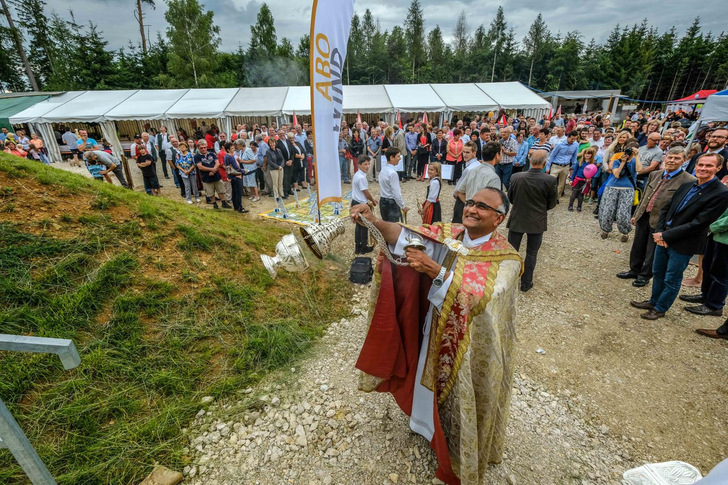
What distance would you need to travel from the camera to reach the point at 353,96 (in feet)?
62.5

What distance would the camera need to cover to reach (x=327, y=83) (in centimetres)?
324

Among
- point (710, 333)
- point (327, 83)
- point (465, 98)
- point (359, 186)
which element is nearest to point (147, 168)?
point (359, 186)

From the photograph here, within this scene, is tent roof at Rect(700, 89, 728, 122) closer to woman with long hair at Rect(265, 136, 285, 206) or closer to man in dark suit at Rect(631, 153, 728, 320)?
man in dark suit at Rect(631, 153, 728, 320)

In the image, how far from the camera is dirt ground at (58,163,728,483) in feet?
9.79

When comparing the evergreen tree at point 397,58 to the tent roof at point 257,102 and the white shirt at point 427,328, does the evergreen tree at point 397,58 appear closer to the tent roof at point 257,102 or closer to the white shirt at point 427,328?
the tent roof at point 257,102

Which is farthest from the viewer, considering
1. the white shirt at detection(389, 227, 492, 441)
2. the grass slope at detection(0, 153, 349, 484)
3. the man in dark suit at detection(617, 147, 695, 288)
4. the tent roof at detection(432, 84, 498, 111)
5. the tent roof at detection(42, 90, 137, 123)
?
the tent roof at detection(432, 84, 498, 111)

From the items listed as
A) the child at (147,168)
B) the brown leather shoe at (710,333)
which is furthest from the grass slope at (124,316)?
the child at (147,168)

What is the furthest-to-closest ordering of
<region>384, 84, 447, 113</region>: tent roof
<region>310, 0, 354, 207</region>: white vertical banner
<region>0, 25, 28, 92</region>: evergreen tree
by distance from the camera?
1. <region>0, 25, 28, 92</region>: evergreen tree
2. <region>384, 84, 447, 113</region>: tent roof
3. <region>310, 0, 354, 207</region>: white vertical banner

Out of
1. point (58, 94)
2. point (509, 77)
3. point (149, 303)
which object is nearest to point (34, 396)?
point (149, 303)

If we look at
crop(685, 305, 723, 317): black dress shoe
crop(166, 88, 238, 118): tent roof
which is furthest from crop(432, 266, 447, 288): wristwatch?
crop(166, 88, 238, 118): tent roof

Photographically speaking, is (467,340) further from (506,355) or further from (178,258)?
(178,258)

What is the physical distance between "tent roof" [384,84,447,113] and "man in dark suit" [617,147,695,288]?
13837 millimetres

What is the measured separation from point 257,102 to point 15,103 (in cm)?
1437

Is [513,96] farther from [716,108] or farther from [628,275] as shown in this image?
[628,275]
